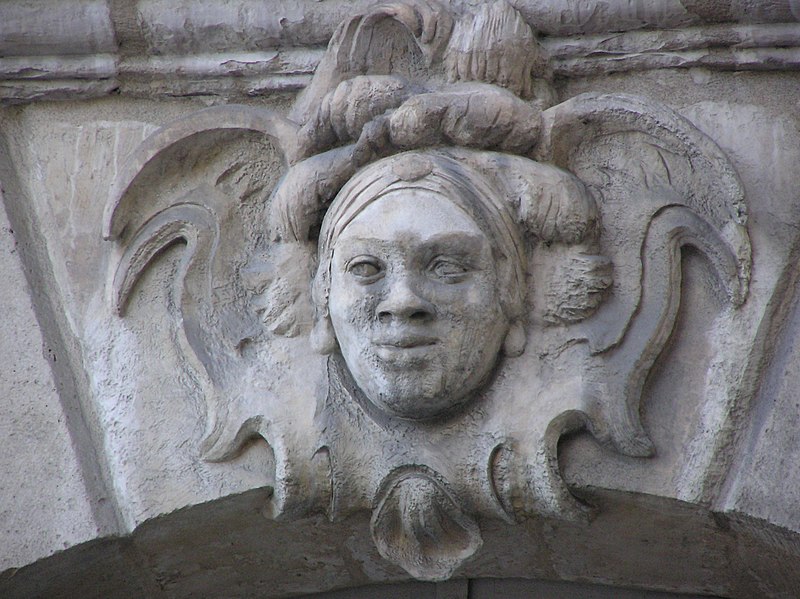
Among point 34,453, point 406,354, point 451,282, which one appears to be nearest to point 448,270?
point 451,282

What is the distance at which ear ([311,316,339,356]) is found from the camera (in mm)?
1912

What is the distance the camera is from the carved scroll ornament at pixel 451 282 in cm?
182

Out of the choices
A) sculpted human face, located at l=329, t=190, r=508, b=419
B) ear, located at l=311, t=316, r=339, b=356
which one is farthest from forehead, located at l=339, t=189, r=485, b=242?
ear, located at l=311, t=316, r=339, b=356

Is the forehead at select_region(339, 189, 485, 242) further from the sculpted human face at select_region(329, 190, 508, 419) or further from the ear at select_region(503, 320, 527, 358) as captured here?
the ear at select_region(503, 320, 527, 358)

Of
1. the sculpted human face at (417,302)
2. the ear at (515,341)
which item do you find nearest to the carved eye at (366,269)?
the sculpted human face at (417,302)

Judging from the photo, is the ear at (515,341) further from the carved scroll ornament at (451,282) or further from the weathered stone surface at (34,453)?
the weathered stone surface at (34,453)

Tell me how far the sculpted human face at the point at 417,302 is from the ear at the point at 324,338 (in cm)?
7

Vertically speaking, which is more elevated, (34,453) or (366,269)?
(366,269)

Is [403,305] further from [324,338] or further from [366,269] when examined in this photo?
[324,338]

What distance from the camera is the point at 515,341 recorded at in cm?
186

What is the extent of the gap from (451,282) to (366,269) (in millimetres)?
124

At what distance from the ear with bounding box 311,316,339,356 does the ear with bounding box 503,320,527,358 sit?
258mm

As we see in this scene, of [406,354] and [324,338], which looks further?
[324,338]

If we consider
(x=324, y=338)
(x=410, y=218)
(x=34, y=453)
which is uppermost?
(x=410, y=218)
